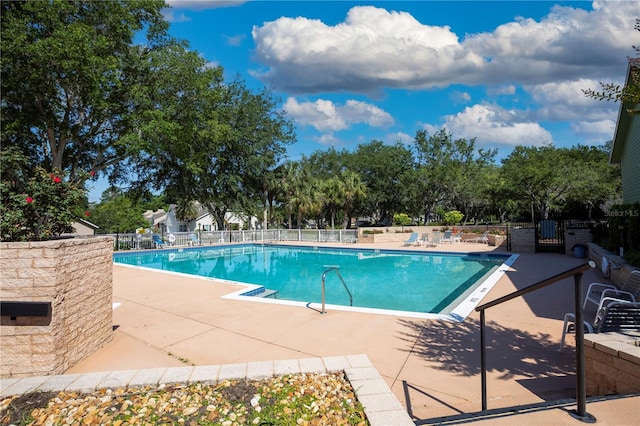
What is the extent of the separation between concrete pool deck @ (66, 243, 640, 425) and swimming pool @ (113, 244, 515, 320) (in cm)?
76

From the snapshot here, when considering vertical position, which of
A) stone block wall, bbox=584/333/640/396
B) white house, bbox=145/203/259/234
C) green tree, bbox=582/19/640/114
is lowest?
stone block wall, bbox=584/333/640/396

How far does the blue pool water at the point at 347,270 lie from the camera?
964 centimetres

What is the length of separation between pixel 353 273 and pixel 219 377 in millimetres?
10711

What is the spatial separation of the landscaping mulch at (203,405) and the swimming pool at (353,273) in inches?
134

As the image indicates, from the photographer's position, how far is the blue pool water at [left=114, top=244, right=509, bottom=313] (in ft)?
31.6

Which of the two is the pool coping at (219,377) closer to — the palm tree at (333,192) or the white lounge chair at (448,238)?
the white lounge chair at (448,238)

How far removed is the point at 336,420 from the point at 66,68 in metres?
16.3

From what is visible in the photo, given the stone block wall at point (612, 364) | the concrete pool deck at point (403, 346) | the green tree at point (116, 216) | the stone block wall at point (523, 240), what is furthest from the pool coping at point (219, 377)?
the green tree at point (116, 216)

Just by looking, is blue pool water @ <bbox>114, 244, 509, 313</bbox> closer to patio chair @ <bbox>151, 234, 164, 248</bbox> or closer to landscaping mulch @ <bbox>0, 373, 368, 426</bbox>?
patio chair @ <bbox>151, 234, 164, 248</bbox>

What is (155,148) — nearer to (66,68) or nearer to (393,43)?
(66,68)

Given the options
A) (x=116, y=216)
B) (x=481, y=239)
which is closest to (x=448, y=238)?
(x=481, y=239)

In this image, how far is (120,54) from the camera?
17312 mm

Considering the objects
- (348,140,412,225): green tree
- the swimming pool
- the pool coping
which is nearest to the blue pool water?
the swimming pool

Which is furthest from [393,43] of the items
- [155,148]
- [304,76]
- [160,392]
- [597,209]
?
[597,209]
